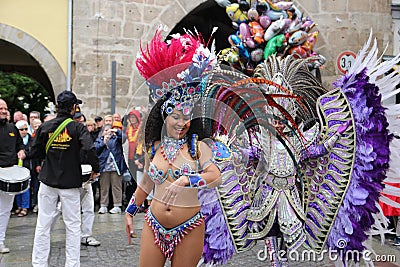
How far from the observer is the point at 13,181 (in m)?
6.44

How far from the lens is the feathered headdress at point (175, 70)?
3.71 metres

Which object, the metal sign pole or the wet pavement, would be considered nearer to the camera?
the wet pavement

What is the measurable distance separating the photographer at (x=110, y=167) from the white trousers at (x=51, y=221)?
420cm

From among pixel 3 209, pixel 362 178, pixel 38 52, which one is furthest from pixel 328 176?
pixel 38 52

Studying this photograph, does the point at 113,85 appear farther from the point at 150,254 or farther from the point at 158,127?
the point at 150,254

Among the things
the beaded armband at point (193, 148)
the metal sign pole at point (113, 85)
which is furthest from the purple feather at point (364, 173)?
the metal sign pole at point (113, 85)

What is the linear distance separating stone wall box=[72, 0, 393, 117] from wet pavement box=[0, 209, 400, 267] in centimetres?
396

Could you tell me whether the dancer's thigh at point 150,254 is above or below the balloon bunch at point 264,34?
below

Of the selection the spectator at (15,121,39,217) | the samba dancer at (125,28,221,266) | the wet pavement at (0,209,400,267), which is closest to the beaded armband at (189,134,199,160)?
the samba dancer at (125,28,221,266)

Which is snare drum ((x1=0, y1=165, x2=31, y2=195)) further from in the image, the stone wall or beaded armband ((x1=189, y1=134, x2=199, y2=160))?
the stone wall

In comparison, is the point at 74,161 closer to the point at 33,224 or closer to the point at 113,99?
the point at 33,224

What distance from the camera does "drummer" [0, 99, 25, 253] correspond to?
666 cm

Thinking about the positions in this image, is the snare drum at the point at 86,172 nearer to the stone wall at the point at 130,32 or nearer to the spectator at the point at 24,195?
the spectator at the point at 24,195

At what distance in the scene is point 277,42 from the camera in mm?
7238
